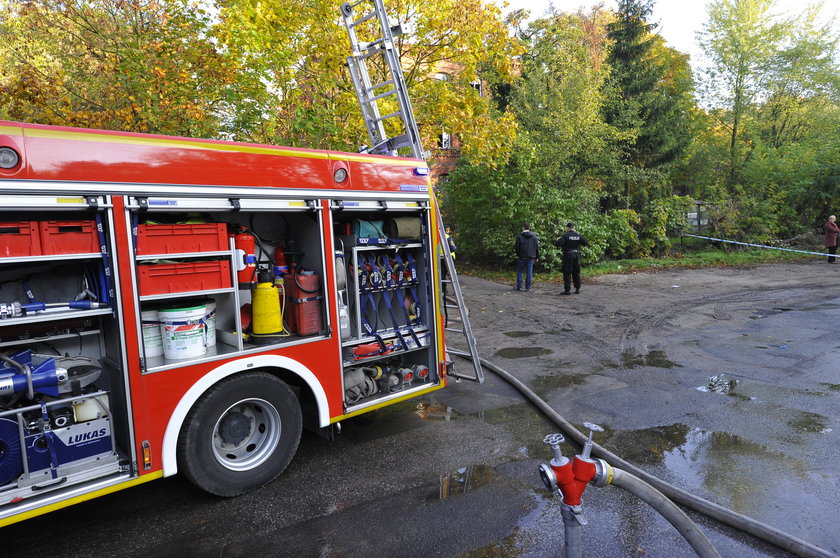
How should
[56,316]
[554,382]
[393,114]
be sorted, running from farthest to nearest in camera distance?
[554,382], [393,114], [56,316]

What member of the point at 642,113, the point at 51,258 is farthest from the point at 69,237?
the point at 642,113

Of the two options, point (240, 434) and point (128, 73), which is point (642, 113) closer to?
point (128, 73)

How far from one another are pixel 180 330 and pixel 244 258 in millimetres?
747

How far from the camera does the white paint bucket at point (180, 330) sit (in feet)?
12.5

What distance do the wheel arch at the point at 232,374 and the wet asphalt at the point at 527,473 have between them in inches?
20.1

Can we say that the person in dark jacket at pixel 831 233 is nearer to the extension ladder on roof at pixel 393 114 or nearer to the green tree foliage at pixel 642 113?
the green tree foliage at pixel 642 113

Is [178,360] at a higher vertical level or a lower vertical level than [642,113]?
lower

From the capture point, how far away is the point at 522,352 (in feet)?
27.8

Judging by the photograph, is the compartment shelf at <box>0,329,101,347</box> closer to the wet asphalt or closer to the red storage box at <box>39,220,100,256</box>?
the red storage box at <box>39,220,100,256</box>

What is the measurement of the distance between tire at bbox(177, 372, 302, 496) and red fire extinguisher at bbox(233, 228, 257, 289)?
76 centimetres

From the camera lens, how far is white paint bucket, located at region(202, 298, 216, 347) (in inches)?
160

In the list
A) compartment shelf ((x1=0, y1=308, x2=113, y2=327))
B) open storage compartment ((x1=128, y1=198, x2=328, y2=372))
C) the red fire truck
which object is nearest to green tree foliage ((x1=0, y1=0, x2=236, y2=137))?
open storage compartment ((x1=128, y1=198, x2=328, y2=372))

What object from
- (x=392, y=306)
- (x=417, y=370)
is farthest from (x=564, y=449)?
(x=392, y=306)

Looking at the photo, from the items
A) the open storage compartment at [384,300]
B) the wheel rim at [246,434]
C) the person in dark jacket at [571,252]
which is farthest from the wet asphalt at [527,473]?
the person in dark jacket at [571,252]
